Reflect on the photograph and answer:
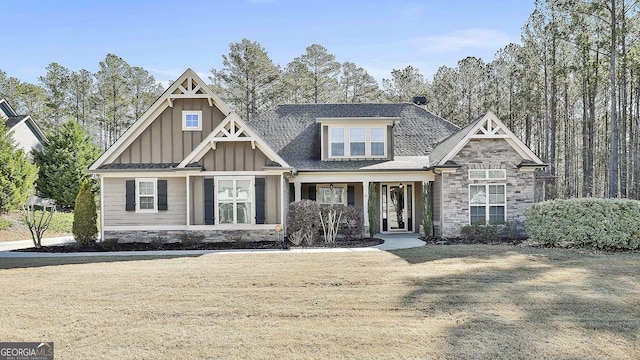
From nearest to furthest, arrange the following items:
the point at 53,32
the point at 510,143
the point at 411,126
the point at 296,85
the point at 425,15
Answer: the point at 425,15
the point at 510,143
the point at 53,32
the point at 411,126
the point at 296,85

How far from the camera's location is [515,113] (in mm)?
31734

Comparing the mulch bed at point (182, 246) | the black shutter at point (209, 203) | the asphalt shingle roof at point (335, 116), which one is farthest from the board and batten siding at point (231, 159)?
the mulch bed at point (182, 246)

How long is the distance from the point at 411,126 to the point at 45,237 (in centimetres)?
1719

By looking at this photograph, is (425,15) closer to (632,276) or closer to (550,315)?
(632,276)

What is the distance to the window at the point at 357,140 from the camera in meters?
17.1

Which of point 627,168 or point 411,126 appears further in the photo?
point 627,168

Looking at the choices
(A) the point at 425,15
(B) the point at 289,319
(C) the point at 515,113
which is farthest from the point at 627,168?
(B) the point at 289,319

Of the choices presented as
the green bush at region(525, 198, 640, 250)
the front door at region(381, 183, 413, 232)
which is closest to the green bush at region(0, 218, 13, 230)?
the front door at region(381, 183, 413, 232)

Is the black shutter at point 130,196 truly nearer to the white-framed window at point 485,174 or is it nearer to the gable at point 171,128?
the gable at point 171,128

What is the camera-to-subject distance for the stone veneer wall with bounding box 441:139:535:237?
15.0 m

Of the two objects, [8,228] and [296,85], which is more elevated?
[296,85]

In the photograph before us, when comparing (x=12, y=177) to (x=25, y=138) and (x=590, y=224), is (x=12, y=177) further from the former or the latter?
(x=590, y=224)

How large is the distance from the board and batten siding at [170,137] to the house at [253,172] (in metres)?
0.04

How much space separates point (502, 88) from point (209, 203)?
88.1 ft
